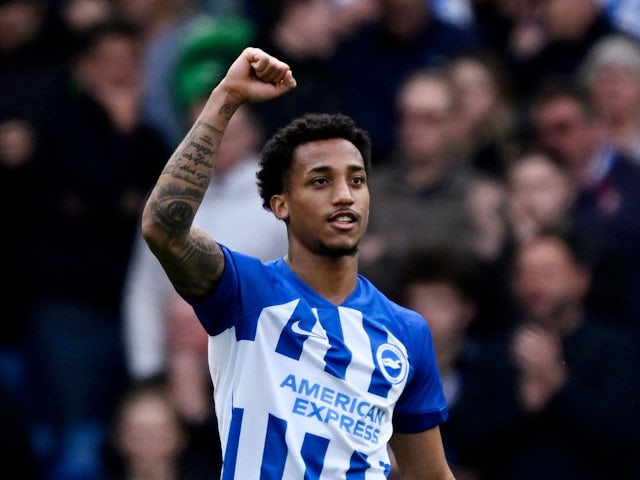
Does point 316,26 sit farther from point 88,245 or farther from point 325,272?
point 325,272

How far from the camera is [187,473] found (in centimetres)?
858

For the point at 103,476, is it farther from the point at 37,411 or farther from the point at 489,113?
the point at 489,113

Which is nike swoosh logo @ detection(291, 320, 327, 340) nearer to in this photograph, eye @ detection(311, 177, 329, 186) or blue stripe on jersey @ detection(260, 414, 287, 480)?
blue stripe on jersey @ detection(260, 414, 287, 480)

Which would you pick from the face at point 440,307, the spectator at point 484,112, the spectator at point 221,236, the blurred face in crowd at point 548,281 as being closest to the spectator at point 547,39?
the spectator at point 484,112

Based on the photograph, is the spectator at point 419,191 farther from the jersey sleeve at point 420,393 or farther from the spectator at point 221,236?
the jersey sleeve at point 420,393

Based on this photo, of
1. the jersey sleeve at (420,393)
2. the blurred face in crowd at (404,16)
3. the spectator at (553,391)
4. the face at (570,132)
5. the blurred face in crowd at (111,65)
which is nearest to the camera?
the jersey sleeve at (420,393)

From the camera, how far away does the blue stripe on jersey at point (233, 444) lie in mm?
5191

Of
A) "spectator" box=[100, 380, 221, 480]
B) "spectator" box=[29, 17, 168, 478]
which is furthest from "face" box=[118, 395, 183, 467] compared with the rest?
"spectator" box=[29, 17, 168, 478]

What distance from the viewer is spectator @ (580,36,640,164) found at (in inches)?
372

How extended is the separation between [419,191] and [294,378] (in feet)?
13.1

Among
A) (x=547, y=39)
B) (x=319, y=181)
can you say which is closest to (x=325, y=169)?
(x=319, y=181)

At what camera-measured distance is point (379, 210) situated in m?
9.12

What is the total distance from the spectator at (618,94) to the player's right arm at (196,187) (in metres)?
4.66

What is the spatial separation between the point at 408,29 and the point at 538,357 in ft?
8.67
